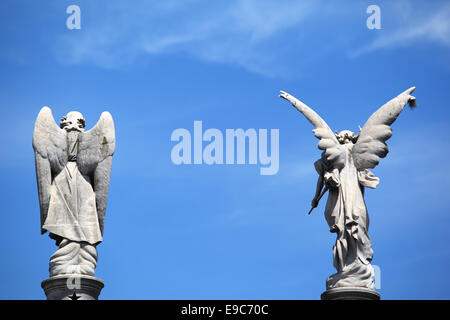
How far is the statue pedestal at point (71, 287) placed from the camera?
28844 millimetres

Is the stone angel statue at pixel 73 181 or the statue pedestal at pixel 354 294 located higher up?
the stone angel statue at pixel 73 181

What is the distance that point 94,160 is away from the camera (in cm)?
3000

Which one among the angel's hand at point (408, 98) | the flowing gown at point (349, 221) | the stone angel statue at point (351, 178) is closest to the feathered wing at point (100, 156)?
the stone angel statue at point (351, 178)

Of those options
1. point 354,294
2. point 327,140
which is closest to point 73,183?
point 327,140

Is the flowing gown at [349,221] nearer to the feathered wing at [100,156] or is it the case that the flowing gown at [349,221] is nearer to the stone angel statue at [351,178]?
the stone angel statue at [351,178]

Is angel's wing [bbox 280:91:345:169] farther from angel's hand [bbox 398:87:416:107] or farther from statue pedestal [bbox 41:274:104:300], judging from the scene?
statue pedestal [bbox 41:274:104:300]

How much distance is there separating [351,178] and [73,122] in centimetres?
684

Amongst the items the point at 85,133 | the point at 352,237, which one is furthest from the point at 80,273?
the point at 352,237

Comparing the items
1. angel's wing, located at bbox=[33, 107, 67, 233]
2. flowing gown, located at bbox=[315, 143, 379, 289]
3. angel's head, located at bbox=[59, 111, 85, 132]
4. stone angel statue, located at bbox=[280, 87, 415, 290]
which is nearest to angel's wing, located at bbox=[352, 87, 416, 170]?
stone angel statue, located at bbox=[280, 87, 415, 290]

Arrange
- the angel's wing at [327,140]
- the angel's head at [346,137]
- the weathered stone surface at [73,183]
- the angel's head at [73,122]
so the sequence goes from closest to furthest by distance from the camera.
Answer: the weathered stone surface at [73,183], the angel's wing at [327,140], the angel's head at [73,122], the angel's head at [346,137]

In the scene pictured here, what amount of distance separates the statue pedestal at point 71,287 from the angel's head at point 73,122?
12.2 feet

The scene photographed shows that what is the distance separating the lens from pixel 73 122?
3036 centimetres

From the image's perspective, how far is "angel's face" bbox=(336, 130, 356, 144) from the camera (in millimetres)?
30422
